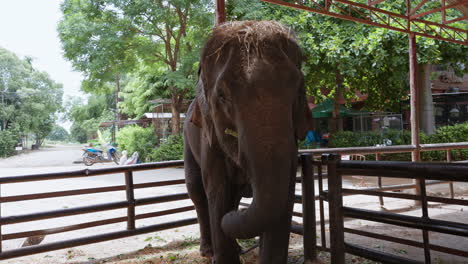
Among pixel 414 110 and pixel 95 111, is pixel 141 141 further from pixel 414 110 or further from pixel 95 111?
pixel 95 111

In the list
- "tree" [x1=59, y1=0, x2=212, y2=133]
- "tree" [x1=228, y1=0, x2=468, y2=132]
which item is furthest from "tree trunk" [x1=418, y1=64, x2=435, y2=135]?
"tree" [x1=59, y1=0, x2=212, y2=133]

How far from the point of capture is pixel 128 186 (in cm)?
458

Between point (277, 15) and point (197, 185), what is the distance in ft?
35.0

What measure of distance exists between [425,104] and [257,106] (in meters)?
13.8

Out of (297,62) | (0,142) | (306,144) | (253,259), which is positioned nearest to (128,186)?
(253,259)

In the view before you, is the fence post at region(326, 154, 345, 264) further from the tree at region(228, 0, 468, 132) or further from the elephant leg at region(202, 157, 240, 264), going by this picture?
the tree at region(228, 0, 468, 132)

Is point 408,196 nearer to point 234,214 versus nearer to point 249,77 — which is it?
point 234,214

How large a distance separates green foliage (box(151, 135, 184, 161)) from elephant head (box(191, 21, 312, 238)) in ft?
44.1

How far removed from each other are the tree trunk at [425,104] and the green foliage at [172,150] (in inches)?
401

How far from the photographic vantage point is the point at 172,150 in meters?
15.9

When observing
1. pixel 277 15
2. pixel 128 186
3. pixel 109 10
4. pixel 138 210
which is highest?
pixel 109 10

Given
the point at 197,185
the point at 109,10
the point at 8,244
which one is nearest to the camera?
the point at 197,185

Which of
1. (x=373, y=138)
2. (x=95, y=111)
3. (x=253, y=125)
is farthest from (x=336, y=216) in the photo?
(x=95, y=111)

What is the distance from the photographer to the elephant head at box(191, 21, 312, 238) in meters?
1.86
